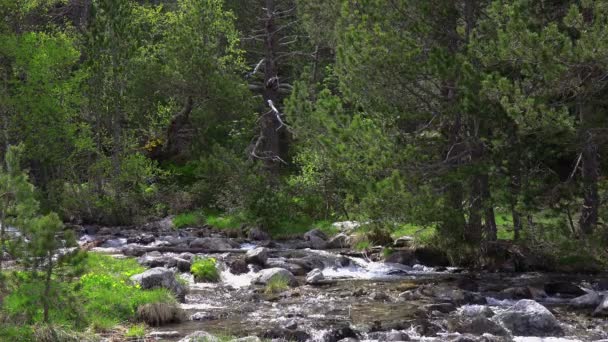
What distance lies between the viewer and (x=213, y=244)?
23703 millimetres

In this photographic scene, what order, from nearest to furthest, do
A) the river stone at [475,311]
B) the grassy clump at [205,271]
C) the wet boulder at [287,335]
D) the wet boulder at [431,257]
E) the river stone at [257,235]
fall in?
the wet boulder at [287,335]
the river stone at [475,311]
the grassy clump at [205,271]
the wet boulder at [431,257]
the river stone at [257,235]

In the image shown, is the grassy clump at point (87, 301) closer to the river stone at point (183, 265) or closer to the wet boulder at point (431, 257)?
the river stone at point (183, 265)

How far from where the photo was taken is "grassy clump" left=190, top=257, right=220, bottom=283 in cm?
1756

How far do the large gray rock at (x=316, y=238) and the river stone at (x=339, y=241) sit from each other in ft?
0.57

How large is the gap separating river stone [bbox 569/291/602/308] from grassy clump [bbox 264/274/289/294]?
5.93 metres

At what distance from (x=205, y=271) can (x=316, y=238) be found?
787 cm

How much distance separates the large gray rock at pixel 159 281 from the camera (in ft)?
47.5

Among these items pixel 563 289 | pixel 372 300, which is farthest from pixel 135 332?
pixel 563 289

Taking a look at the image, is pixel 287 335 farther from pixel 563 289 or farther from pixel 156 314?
pixel 563 289

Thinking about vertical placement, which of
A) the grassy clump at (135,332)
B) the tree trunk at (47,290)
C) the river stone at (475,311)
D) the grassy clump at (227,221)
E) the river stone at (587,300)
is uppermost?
the tree trunk at (47,290)

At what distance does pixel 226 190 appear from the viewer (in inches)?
1155

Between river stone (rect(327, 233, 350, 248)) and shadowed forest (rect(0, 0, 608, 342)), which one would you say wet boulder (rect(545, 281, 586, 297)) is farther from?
river stone (rect(327, 233, 350, 248))

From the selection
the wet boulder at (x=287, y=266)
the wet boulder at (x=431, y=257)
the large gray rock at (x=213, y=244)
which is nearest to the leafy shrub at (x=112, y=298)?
the wet boulder at (x=287, y=266)

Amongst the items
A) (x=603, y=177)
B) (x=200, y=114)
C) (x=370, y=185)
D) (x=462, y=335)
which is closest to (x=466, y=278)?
(x=370, y=185)
